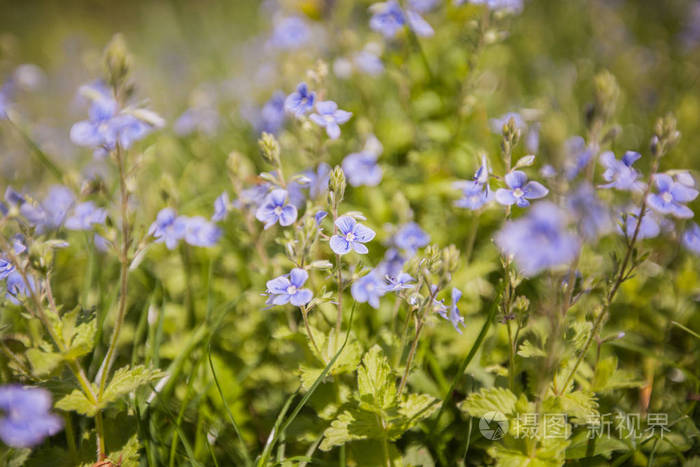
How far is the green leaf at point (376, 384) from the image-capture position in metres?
2.07

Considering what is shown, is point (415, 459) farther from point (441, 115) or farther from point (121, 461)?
point (441, 115)

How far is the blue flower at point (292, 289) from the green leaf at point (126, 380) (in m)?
0.65

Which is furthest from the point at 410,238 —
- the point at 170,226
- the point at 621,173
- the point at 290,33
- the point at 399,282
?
the point at 290,33

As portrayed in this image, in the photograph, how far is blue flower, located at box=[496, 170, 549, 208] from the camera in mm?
2008

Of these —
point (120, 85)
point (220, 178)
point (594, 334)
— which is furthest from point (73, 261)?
point (594, 334)

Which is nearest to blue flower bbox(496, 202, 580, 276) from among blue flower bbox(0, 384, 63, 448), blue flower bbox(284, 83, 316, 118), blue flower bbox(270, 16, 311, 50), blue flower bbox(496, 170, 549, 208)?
blue flower bbox(496, 170, 549, 208)

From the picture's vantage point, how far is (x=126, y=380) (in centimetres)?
213

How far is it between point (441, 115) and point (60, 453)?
360cm

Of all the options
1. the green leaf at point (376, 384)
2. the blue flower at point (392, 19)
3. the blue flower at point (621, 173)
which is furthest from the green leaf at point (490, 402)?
the blue flower at point (392, 19)

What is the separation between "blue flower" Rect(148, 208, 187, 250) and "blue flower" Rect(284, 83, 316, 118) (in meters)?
0.98

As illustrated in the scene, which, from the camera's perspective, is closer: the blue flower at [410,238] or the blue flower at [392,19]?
the blue flower at [410,238]

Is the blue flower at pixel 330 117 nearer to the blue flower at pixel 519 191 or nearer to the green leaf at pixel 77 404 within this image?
the blue flower at pixel 519 191

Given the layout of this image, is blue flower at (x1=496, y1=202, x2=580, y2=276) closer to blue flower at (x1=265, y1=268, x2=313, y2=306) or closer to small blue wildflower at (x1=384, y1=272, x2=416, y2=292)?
small blue wildflower at (x1=384, y1=272, x2=416, y2=292)

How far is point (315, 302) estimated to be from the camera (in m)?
2.06
